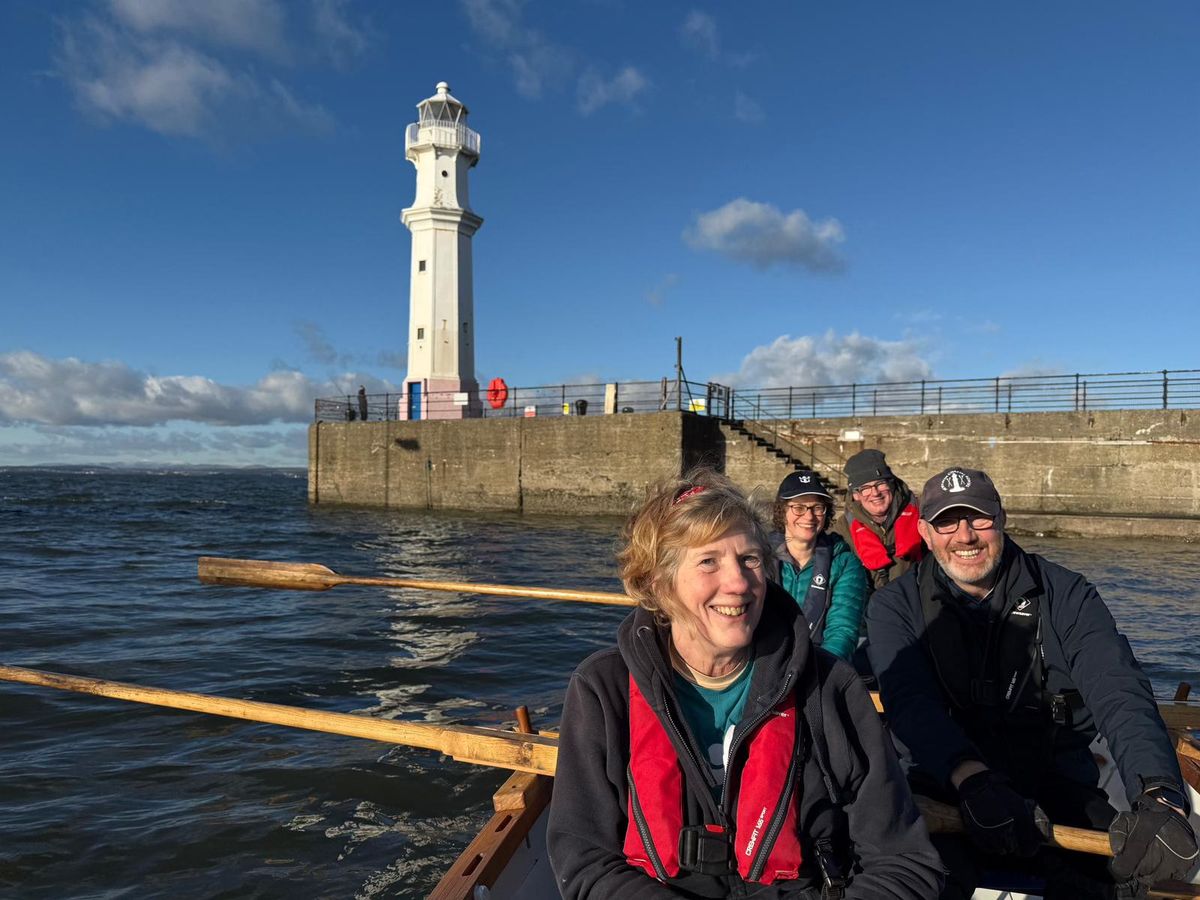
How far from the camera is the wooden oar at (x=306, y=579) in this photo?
325 inches

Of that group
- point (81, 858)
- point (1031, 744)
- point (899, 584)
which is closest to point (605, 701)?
point (899, 584)

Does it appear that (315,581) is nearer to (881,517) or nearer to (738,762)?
(881,517)

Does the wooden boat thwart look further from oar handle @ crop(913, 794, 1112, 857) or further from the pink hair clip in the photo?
the pink hair clip

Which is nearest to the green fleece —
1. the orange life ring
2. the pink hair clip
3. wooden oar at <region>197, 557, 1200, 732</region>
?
the pink hair clip

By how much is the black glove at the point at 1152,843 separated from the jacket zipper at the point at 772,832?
1192 mm

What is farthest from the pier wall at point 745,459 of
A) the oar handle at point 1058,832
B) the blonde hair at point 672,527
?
the blonde hair at point 672,527

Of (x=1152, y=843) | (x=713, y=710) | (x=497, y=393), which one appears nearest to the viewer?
(x=713, y=710)

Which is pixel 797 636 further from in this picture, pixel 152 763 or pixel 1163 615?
pixel 1163 615

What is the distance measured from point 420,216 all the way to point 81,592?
70.7 ft

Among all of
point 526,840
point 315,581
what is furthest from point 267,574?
point 526,840

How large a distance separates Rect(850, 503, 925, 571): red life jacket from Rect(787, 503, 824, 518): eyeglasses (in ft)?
2.34

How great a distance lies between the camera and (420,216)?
96.9 ft

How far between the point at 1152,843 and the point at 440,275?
28.9 meters

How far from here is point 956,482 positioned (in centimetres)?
278
